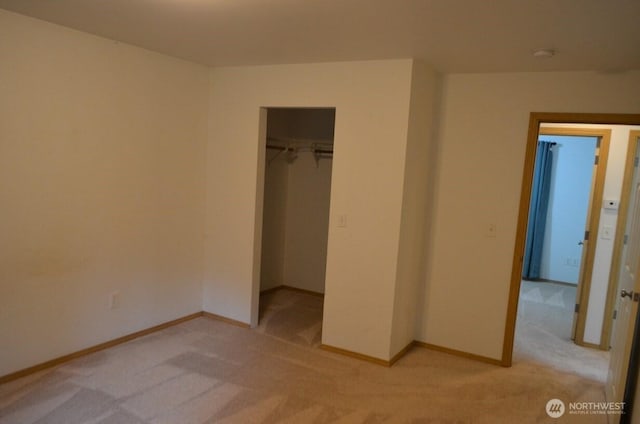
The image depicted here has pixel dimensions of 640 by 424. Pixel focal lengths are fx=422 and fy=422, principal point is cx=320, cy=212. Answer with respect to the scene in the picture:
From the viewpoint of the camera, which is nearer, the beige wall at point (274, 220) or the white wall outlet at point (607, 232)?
the white wall outlet at point (607, 232)

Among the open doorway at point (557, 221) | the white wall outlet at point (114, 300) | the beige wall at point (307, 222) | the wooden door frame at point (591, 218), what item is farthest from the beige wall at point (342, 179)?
the open doorway at point (557, 221)

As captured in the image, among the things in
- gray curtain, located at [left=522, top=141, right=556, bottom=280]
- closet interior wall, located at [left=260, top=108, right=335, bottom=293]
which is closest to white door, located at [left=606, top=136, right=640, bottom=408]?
closet interior wall, located at [left=260, top=108, right=335, bottom=293]

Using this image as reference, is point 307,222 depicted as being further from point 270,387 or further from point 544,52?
point 544,52

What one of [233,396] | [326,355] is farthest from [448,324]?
[233,396]

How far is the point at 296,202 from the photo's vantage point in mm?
5414

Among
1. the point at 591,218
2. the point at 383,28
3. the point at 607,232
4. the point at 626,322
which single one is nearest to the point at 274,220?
the point at 383,28

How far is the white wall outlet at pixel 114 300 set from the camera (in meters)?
3.47

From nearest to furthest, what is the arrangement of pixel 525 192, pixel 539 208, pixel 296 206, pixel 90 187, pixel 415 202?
pixel 90 187
pixel 525 192
pixel 415 202
pixel 296 206
pixel 539 208

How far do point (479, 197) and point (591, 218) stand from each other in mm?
1397

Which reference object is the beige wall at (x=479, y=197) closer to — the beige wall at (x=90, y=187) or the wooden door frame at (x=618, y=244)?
the wooden door frame at (x=618, y=244)

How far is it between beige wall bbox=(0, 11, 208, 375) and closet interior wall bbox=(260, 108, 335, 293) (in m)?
1.20

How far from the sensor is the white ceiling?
216 centimetres

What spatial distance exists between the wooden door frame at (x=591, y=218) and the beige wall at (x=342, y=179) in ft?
6.53
